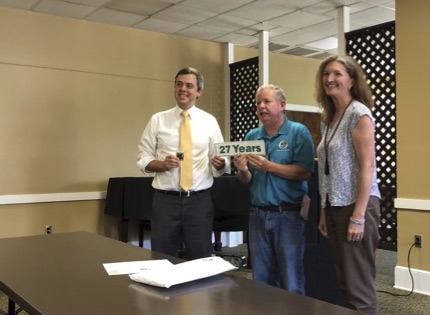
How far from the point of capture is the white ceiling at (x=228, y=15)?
14.0ft

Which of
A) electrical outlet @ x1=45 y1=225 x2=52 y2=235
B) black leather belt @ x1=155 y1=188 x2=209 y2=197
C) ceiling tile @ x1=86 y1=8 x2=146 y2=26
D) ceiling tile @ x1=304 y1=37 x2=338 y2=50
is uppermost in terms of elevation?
ceiling tile @ x1=86 y1=8 x2=146 y2=26

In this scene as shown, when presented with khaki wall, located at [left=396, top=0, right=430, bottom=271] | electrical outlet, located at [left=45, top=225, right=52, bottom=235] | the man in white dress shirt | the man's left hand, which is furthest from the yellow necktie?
electrical outlet, located at [left=45, top=225, right=52, bottom=235]

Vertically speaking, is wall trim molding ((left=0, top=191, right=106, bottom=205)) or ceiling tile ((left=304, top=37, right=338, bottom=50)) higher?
ceiling tile ((left=304, top=37, right=338, bottom=50))

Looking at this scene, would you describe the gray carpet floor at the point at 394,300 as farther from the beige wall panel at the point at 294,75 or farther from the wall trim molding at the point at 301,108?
the beige wall panel at the point at 294,75

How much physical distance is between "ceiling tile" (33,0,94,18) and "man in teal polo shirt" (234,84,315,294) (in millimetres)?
2946

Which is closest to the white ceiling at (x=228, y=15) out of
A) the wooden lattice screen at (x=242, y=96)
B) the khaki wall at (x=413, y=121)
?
the wooden lattice screen at (x=242, y=96)

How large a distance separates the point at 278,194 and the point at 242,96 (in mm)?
3632

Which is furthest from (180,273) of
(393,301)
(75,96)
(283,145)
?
(75,96)

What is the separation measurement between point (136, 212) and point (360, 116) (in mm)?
2905

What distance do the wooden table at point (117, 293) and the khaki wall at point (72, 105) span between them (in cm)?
318

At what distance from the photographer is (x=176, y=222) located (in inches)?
88.9

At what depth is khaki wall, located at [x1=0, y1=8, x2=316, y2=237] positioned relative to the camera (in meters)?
4.40

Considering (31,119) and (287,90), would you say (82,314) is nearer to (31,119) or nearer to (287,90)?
(31,119)

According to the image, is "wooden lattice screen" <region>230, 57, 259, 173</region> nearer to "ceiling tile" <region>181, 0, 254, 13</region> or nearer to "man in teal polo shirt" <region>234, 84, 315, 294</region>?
"ceiling tile" <region>181, 0, 254, 13</region>
